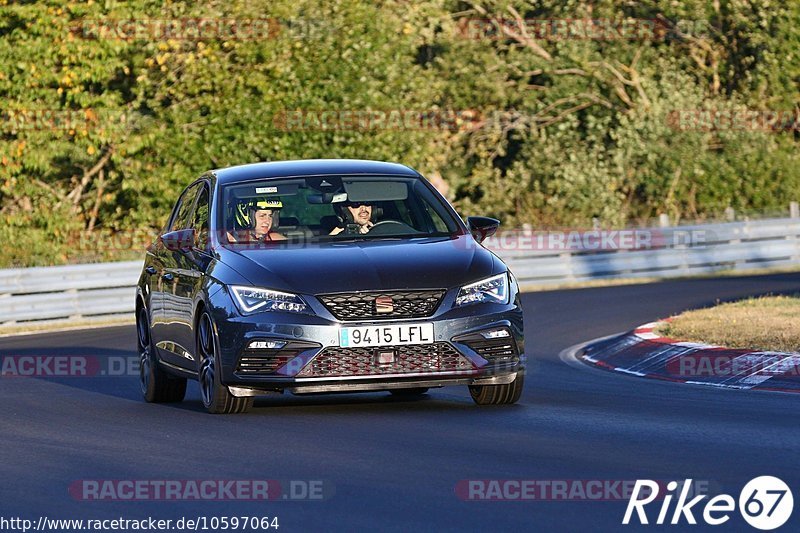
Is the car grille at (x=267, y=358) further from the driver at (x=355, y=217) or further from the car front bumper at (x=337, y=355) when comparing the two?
the driver at (x=355, y=217)

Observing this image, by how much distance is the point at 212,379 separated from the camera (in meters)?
11.2

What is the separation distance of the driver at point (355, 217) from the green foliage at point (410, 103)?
65.0 ft

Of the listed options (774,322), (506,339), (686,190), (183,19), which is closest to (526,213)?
(686,190)

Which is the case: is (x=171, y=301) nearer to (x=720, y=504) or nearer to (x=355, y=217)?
(x=355, y=217)

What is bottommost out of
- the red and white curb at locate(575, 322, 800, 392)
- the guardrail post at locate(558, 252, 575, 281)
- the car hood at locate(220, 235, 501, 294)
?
the guardrail post at locate(558, 252, 575, 281)

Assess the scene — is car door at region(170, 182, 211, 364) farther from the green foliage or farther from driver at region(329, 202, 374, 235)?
the green foliage

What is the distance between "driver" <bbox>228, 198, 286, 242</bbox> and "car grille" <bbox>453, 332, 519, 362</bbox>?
1.66m

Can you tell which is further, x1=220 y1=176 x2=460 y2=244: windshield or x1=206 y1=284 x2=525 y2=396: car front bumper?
x1=220 y1=176 x2=460 y2=244: windshield

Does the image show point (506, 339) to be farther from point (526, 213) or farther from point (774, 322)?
point (526, 213)

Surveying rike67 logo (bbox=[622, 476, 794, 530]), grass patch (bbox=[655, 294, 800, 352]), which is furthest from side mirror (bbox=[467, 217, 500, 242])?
rike67 logo (bbox=[622, 476, 794, 530])

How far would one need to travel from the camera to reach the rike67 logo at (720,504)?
702 centimetres

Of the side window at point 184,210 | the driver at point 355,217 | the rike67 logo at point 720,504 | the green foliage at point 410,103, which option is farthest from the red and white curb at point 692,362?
the green foliage at point 410,103

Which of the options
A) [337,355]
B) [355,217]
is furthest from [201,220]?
[337,355]

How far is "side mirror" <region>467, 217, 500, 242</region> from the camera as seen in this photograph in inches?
469
